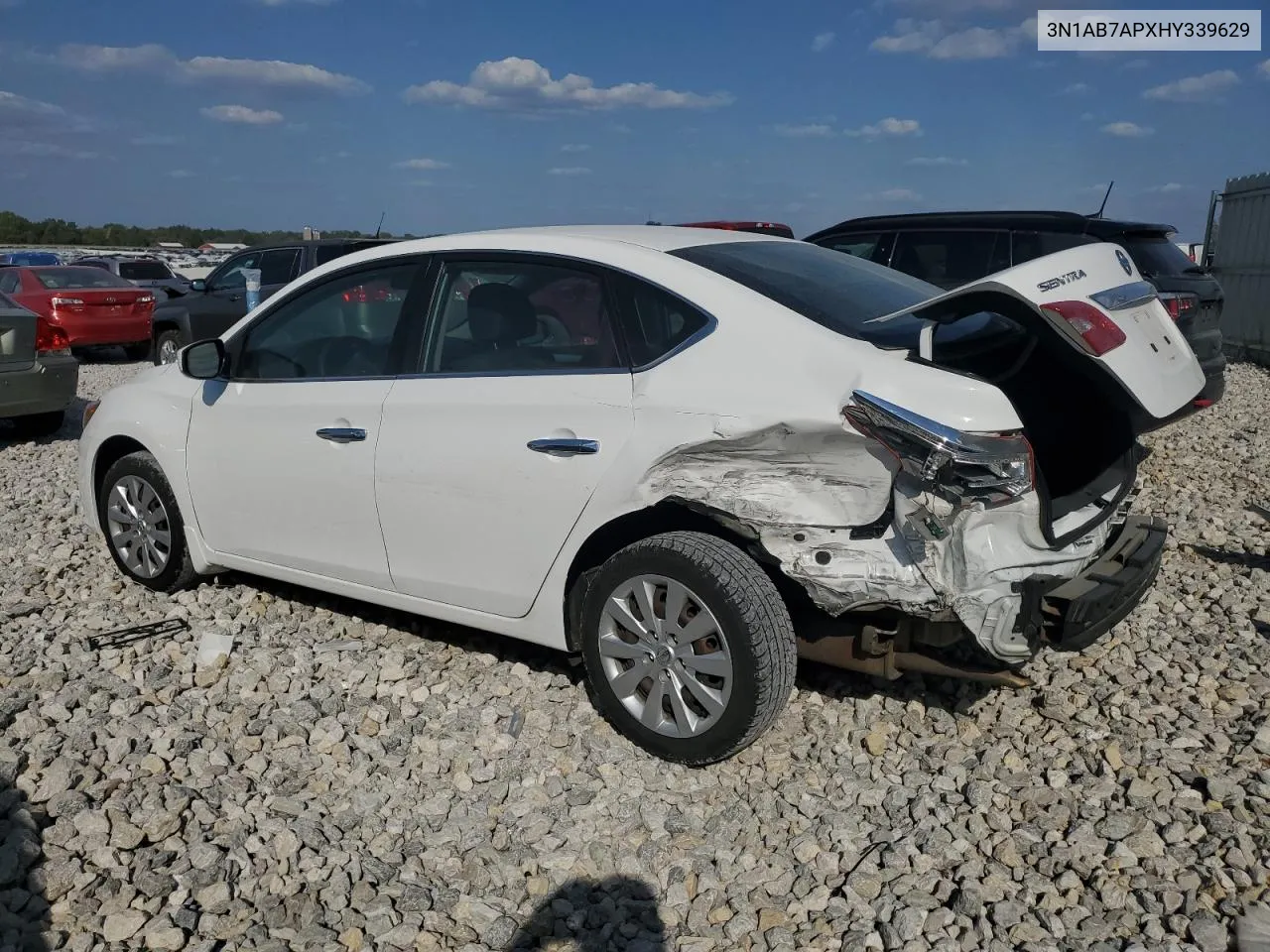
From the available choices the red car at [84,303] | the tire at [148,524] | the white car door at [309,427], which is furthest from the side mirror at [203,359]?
the red car at [84,303]

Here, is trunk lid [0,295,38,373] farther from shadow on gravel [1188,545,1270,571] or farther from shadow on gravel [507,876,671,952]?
shadow on gravel [1188,545,1270,571]

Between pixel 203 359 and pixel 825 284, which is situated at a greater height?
pixel 825 284

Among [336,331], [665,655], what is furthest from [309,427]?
[665,655]

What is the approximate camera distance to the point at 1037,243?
8.12 m

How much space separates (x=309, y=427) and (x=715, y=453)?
185 centimetres

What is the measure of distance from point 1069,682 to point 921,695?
59cm

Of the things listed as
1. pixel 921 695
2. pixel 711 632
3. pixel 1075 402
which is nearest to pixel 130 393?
pixel 711 632

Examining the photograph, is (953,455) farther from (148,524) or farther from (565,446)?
(148,524)

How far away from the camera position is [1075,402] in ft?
12.3

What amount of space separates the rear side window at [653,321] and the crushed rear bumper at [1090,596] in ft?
4.34

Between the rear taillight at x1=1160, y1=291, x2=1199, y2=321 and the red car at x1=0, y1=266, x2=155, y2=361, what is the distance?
14.1 m

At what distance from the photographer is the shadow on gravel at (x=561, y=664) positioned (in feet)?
13.4

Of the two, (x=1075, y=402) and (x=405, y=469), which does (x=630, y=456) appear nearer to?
(x=405, y=469)

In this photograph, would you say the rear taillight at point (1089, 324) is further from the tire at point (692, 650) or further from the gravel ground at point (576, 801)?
the gravel ground at point (576, 801)
